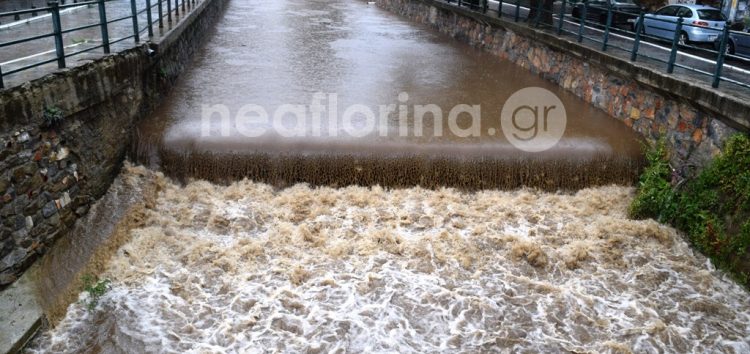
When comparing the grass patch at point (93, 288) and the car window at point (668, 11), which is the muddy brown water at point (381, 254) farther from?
the car window at point (668, 11)

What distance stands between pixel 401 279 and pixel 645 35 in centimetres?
659

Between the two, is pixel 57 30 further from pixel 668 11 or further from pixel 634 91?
pixel 668 11

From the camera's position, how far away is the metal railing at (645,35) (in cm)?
848

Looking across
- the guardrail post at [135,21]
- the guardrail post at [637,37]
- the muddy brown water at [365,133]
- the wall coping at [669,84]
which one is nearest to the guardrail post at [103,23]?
the guardrail post at [135,21]

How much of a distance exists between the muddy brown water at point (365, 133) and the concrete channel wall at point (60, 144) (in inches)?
27.6

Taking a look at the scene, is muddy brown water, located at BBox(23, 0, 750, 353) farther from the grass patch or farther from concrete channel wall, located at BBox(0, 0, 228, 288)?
concrete channel wall, located at BBox(0, 0, 228, 288)

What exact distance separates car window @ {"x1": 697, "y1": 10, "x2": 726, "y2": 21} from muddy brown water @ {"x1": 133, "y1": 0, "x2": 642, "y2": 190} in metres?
5.08

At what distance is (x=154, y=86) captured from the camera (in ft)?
33.6

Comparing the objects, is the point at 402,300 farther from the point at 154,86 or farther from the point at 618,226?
the point at 154,86

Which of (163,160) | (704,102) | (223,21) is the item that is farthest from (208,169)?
(223,21)

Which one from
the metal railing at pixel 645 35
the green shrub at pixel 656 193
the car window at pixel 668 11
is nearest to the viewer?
the green shrub at pixel 656 193

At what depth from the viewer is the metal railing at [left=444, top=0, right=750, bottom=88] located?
8.48m

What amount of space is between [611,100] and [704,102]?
2.67 metres

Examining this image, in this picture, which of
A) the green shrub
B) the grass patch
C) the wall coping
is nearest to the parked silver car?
the wall coping
